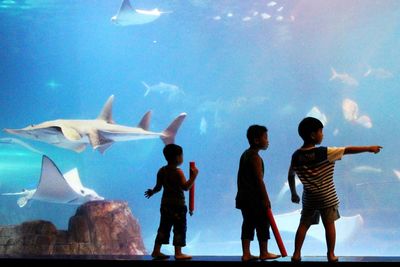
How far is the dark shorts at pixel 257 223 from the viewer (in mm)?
2270

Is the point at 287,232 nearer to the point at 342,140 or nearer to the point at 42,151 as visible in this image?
the point at 342,140

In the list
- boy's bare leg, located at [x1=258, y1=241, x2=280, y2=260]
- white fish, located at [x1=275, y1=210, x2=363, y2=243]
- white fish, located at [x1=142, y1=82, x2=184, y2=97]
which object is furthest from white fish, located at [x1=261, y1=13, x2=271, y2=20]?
boy's bare leg, located at [x1=258, y1=241, x2=280, y2=260]

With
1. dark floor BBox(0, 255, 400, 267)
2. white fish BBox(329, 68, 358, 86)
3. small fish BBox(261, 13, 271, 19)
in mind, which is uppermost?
small fish BBox(261, 13, 271, 19)

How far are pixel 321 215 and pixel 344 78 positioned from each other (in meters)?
8.75

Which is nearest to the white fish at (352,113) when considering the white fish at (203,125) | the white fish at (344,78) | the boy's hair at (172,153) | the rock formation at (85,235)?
the white fish at (344,78)

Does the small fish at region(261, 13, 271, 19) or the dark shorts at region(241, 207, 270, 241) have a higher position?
the small fish at region(261, 13, 271, 19)

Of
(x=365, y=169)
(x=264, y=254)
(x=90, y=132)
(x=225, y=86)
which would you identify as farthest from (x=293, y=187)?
(x=225, y=86)

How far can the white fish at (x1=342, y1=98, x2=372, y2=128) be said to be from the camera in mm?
9500

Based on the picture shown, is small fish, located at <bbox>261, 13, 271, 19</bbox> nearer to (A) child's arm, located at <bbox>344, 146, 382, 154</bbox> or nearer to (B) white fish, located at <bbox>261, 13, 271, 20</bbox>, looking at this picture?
(B) white fish, located at <bbox>261, 13, 271, 20</bbox>

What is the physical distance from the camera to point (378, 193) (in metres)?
7.85

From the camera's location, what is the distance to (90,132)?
529 centimetres

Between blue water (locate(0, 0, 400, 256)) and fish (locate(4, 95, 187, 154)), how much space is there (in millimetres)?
3526

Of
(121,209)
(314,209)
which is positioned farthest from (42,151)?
(314,209)

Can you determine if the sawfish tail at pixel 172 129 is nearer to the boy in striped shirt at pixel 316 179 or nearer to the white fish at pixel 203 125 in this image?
the boy in striped shirt at pixel 316 179
